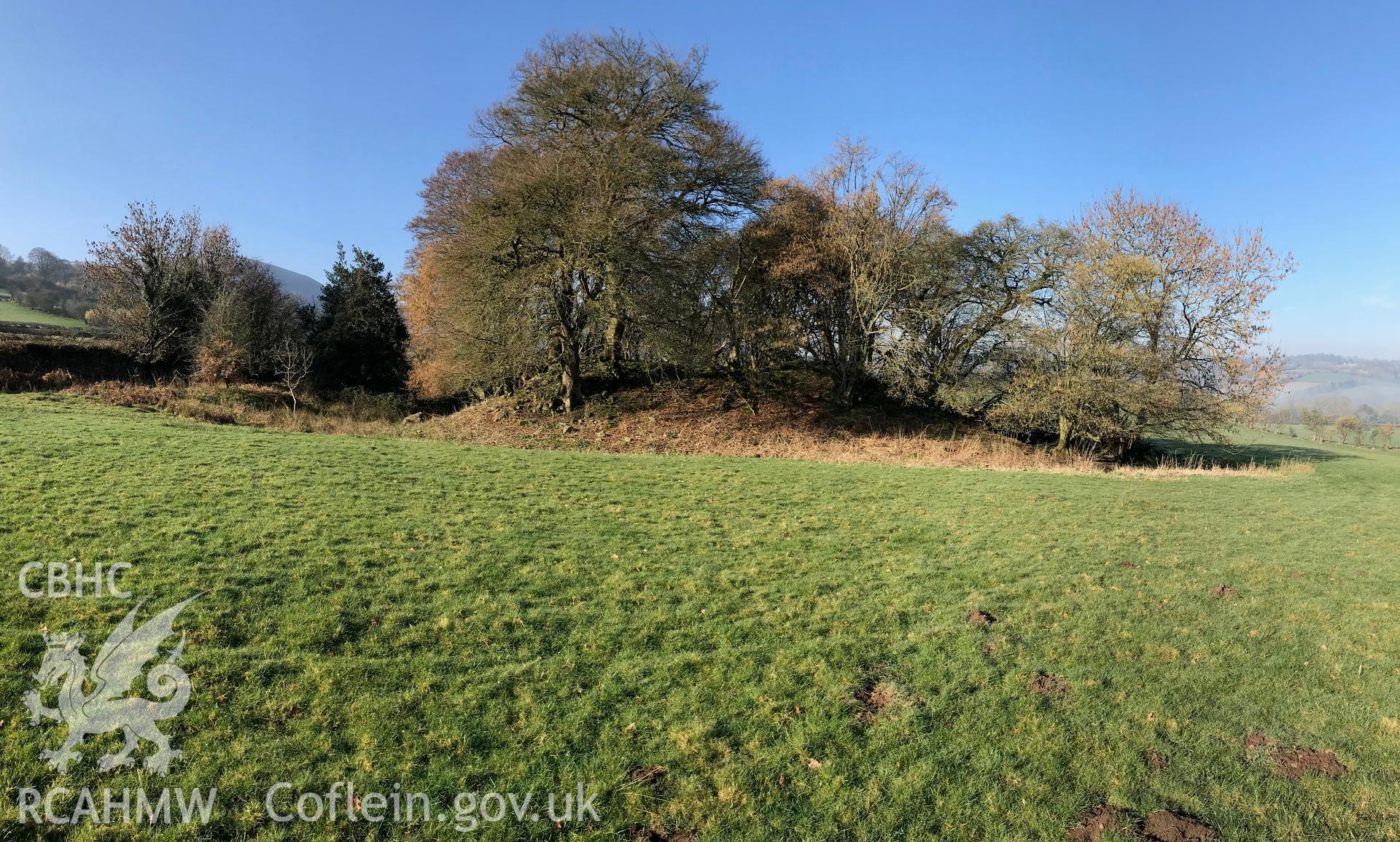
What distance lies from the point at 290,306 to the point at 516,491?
46.0 metres

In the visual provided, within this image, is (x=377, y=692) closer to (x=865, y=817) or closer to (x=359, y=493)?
(x=865, y=817)

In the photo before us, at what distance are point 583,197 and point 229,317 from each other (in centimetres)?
2574

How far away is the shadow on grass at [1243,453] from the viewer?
29.5 m

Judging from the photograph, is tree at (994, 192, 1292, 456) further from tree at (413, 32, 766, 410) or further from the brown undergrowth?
tree at (413, 32, 766, 410)

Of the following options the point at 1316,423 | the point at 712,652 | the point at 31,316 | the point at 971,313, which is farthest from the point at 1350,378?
the point at 31,316

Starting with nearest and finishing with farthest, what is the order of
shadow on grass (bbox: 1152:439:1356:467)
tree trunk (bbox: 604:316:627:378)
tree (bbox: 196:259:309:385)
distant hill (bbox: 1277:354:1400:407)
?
1. tree trunk (bbox: 604:316:627:378)
2. shadow on grass (bbox: 1152:439:1356:467)
3. tree (bbox: 196:259:309:385)
4. distant hill (bbox: 1277:354:1400:407)

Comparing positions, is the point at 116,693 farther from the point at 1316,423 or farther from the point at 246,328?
the point at 1316,423

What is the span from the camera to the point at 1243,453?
33.7 meters

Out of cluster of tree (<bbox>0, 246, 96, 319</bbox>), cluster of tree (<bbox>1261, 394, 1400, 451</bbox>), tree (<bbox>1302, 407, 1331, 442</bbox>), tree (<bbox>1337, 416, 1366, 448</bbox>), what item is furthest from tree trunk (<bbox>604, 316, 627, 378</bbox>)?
tree (<bbox>1337, 416, 1366, 448</bbox>)

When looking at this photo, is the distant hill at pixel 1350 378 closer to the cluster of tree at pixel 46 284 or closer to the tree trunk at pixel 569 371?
the tree trunk at pixel 569 371

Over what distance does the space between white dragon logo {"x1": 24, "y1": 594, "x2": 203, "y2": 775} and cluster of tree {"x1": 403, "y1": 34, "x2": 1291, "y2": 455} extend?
20083 millimetres

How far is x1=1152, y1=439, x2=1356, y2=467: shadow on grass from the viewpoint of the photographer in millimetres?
29469

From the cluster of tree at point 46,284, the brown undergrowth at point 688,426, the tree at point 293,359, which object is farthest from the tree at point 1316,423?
the cluster of tree at point 46,284

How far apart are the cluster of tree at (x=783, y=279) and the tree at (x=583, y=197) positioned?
9 centimetres
